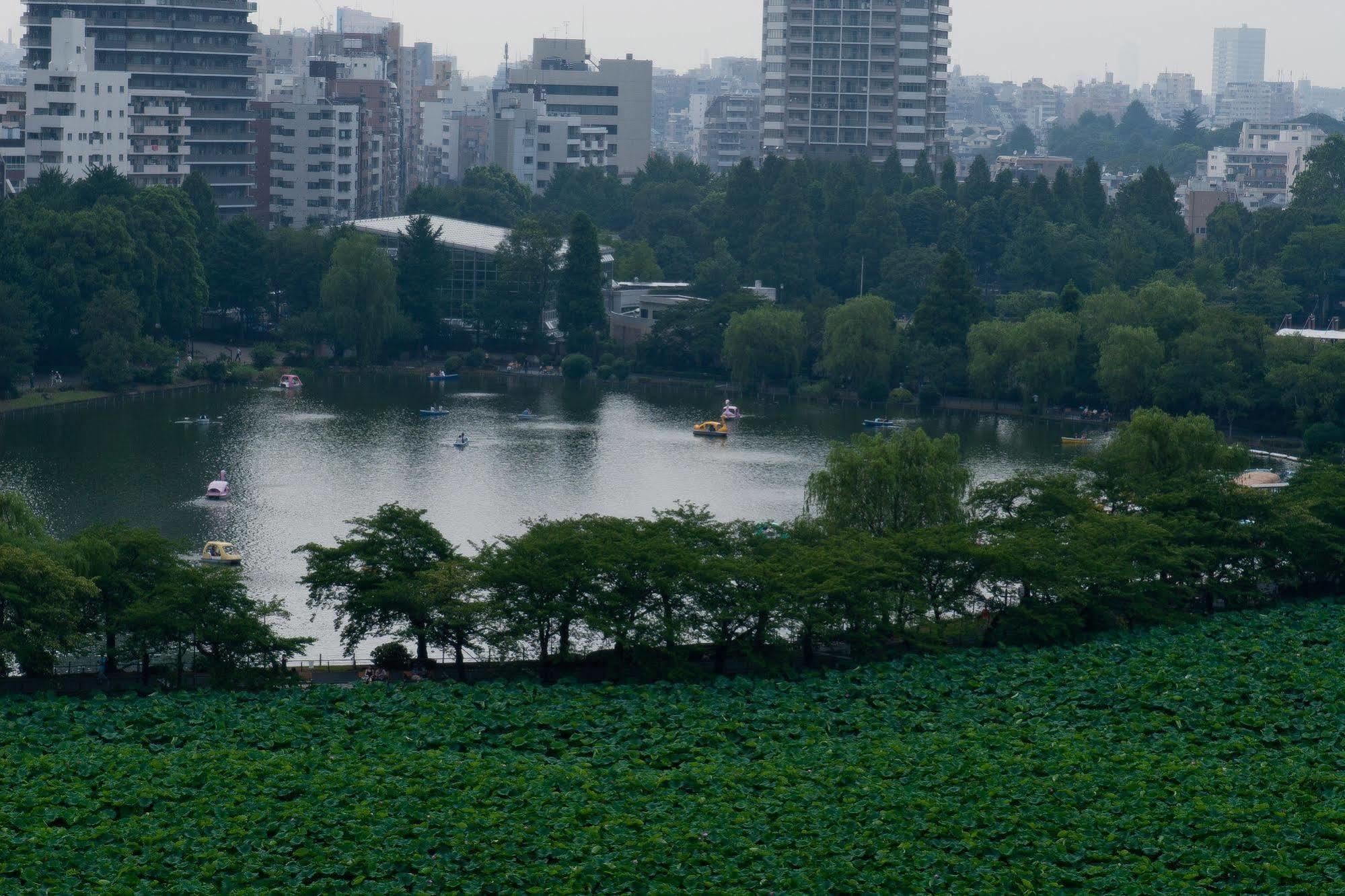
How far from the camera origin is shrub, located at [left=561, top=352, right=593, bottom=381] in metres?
63.9

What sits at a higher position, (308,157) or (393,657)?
(308,157)

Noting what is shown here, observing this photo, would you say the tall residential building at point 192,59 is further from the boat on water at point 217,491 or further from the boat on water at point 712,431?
the boat on water at point 217,491

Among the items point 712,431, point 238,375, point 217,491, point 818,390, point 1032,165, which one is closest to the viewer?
point 217,491

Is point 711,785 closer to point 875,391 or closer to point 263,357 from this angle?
point 875,391

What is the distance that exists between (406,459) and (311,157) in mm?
39708

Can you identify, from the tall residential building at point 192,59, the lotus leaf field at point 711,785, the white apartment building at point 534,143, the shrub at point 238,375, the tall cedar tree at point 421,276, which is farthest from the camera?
the white apartment building at point 534,143

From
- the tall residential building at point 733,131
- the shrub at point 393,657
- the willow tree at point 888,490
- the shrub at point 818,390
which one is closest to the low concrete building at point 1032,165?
the tall residential building at point 733,131

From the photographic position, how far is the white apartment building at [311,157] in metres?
83.8

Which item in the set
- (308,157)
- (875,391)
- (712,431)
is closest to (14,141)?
(308,157)

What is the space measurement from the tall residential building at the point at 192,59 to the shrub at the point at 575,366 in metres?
20.4

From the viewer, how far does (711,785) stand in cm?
2353

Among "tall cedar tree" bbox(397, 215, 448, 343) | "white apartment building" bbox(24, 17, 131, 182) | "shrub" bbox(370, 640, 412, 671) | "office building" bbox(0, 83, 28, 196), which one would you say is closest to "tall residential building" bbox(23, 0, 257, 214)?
"white apartment building" bbox(24, 17, 131, 182)

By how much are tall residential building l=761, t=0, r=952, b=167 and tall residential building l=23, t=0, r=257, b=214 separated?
98.5 feet

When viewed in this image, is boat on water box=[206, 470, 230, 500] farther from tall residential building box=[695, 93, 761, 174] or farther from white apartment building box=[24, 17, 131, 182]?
tall residential building box=[695, 93, 761, 174]
